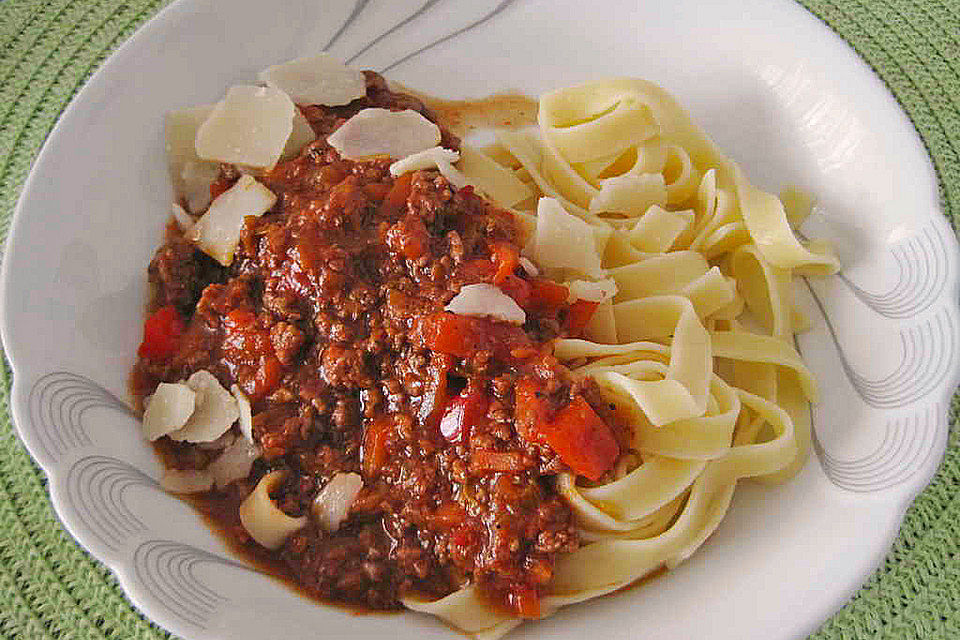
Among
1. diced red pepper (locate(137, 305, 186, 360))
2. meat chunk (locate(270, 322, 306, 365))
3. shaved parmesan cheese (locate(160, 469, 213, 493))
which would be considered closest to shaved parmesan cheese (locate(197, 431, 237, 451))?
shaved parmesan cheese (locate(160, 469, 213, 493))

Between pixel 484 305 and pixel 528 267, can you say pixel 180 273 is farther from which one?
pixel 528 267

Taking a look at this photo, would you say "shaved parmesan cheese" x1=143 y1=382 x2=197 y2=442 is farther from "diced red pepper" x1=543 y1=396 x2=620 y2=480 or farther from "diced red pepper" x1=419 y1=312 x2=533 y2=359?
"diced red pepper" x1=543 y1=396 x2=620 y2=480

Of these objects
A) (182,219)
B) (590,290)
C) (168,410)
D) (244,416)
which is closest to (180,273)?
(182,219)

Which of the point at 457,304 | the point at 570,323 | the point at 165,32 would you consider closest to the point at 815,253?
the point at 570,323

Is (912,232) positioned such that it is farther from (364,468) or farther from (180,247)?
(180,247)

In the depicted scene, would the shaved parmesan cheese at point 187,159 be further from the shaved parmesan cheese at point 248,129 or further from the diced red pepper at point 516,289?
the diced red pepper at point 516,289

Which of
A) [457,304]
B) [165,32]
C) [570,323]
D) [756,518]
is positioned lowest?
[756,518]
